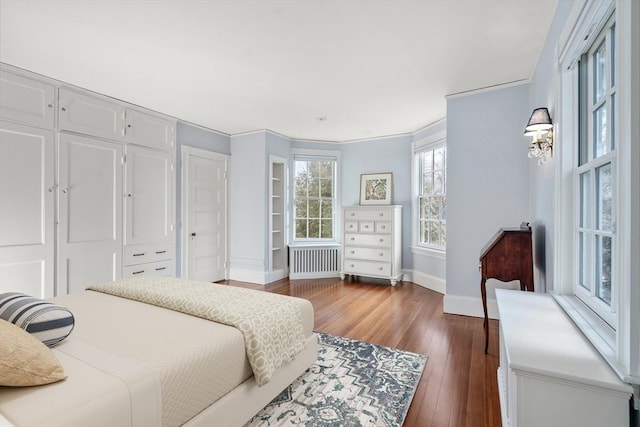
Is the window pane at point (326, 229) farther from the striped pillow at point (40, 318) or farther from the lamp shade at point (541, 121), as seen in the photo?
the striped pillow at point (40, 318)

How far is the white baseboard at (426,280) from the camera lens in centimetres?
439

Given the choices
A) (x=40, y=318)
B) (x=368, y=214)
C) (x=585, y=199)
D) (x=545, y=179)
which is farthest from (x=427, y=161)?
(x=40, y=318)

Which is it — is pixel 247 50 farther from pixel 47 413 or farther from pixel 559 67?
pixel 47 413

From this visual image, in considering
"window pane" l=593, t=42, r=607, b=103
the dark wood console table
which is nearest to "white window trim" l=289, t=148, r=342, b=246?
the dark wood console table

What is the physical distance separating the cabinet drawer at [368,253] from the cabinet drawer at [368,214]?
489 millimetres

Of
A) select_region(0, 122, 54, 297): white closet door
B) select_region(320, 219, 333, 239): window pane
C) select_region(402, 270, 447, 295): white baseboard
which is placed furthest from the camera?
select_region(320, 219, 333, 239): window pane

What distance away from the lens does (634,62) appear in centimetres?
93

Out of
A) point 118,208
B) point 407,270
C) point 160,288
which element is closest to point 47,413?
point 160,288

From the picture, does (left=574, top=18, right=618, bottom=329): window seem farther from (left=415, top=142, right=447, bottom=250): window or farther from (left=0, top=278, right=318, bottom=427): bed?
(left=415, top=142, right=447, bottom=250): window

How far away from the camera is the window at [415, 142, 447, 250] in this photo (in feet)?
14.9

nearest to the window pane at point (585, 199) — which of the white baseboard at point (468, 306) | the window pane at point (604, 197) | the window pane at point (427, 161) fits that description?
the window pane at point (604, 197)

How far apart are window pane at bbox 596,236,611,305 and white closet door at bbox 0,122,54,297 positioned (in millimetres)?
4262

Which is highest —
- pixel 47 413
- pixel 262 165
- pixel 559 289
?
pixel 262 165

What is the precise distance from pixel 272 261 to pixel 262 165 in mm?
1608
